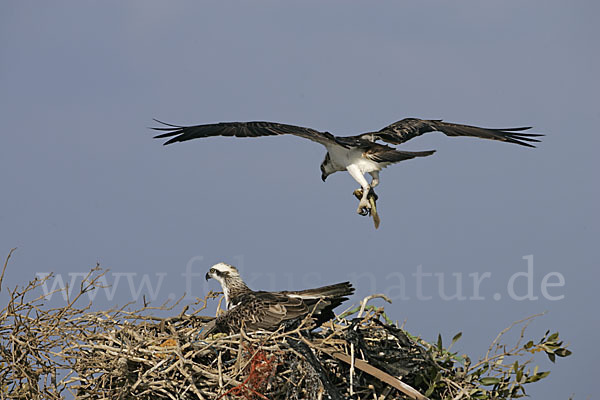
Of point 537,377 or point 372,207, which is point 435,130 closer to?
point 372,207

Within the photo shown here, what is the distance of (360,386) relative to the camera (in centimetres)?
685

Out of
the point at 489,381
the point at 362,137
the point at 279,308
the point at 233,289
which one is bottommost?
the point at 489,381

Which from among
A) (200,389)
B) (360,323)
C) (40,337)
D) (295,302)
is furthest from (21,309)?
(360,323)

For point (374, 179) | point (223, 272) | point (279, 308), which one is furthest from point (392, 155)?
point (279, 308)

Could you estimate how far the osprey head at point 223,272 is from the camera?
8.34m

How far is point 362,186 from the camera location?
941cm

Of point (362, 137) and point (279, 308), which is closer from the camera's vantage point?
point (279, 308)

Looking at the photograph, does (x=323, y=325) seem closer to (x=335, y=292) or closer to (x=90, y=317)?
(x=335, y=292)

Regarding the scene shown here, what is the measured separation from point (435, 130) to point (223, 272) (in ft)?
11.8

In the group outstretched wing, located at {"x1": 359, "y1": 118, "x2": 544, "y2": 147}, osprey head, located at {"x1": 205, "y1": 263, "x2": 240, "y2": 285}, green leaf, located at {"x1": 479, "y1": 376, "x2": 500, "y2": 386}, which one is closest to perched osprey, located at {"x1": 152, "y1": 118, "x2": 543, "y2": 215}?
outstretched wing, located at {"x1": 359, "y1": 118, "x2": 544, "y2": 147}

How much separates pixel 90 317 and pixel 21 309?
601 mm

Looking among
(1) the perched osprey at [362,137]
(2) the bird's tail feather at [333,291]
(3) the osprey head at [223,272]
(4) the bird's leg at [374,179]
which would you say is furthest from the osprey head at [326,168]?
(2) the bird's tail feather at [333,291]

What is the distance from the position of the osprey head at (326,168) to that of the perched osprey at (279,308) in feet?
8.88

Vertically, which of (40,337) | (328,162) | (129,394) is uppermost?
(328,162)
